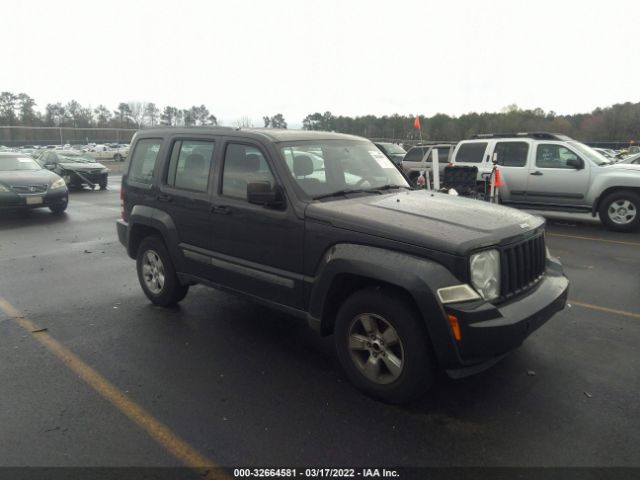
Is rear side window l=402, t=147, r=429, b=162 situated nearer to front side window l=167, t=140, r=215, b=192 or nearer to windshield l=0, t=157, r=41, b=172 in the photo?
windshield l=0, t=157, r=41, b=172

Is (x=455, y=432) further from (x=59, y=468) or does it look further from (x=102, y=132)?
(x=102, y=132)

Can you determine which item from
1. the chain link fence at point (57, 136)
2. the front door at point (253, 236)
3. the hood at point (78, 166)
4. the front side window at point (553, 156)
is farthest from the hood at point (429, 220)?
→ the chain link fence at point (57, 136)

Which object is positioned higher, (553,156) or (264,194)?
(553,156)

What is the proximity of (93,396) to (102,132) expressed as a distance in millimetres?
49224

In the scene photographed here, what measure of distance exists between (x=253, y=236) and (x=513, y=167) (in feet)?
29.7

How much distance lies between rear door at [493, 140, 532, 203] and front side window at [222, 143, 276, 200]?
872 cm

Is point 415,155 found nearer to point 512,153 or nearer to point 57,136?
point 512,153

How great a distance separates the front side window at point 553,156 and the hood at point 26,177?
39.7ft

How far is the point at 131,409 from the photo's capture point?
337 centimetres

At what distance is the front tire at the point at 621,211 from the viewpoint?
32.1 ft

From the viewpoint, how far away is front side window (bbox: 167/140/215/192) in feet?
15.3

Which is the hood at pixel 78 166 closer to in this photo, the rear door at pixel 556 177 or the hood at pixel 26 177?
the hood at pixel 26 177

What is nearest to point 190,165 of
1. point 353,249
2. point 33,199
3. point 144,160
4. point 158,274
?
point 144,160

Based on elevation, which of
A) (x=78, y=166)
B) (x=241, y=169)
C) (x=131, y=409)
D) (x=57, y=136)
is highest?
(x=57, y=136)
